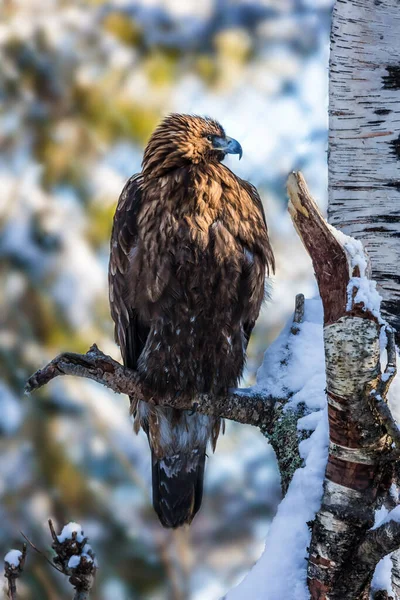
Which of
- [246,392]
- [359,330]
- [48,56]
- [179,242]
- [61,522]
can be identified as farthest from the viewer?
[48,56]

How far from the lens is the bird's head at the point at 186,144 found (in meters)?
3.58

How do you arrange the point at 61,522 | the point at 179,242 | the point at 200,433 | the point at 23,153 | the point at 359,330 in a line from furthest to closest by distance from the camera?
the point at 23,153 → the point at 61,522 → the point at 200,433 → the point at 179,242 → the point at 359,330

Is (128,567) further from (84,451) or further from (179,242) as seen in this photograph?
(179,242)

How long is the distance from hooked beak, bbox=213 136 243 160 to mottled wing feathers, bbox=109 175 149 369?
1.32 ft

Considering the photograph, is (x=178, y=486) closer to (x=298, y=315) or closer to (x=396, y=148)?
(x=298, y=315)

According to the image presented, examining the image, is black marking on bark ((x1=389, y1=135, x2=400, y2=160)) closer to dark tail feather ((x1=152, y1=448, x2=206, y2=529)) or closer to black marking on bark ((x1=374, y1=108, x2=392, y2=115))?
black marking on bark ((x1=374, y1=108, x2=392, y2=115))

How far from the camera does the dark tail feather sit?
12.4ft

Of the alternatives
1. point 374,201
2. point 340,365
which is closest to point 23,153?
point 374,201

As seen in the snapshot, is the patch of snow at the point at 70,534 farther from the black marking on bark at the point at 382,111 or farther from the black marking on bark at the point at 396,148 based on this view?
the black marking on bark at the point at 382,111

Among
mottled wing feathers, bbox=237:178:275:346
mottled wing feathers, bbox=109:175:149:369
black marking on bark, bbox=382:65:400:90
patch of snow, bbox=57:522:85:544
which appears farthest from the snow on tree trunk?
patch of snow, bbox=57:522:85:544

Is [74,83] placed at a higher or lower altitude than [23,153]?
higher

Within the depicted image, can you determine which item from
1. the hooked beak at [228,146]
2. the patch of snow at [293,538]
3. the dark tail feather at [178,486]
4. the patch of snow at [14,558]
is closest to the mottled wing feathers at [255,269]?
the hooked beak at [228,146]

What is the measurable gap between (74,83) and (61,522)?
3.74m

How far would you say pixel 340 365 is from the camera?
6.15ft
